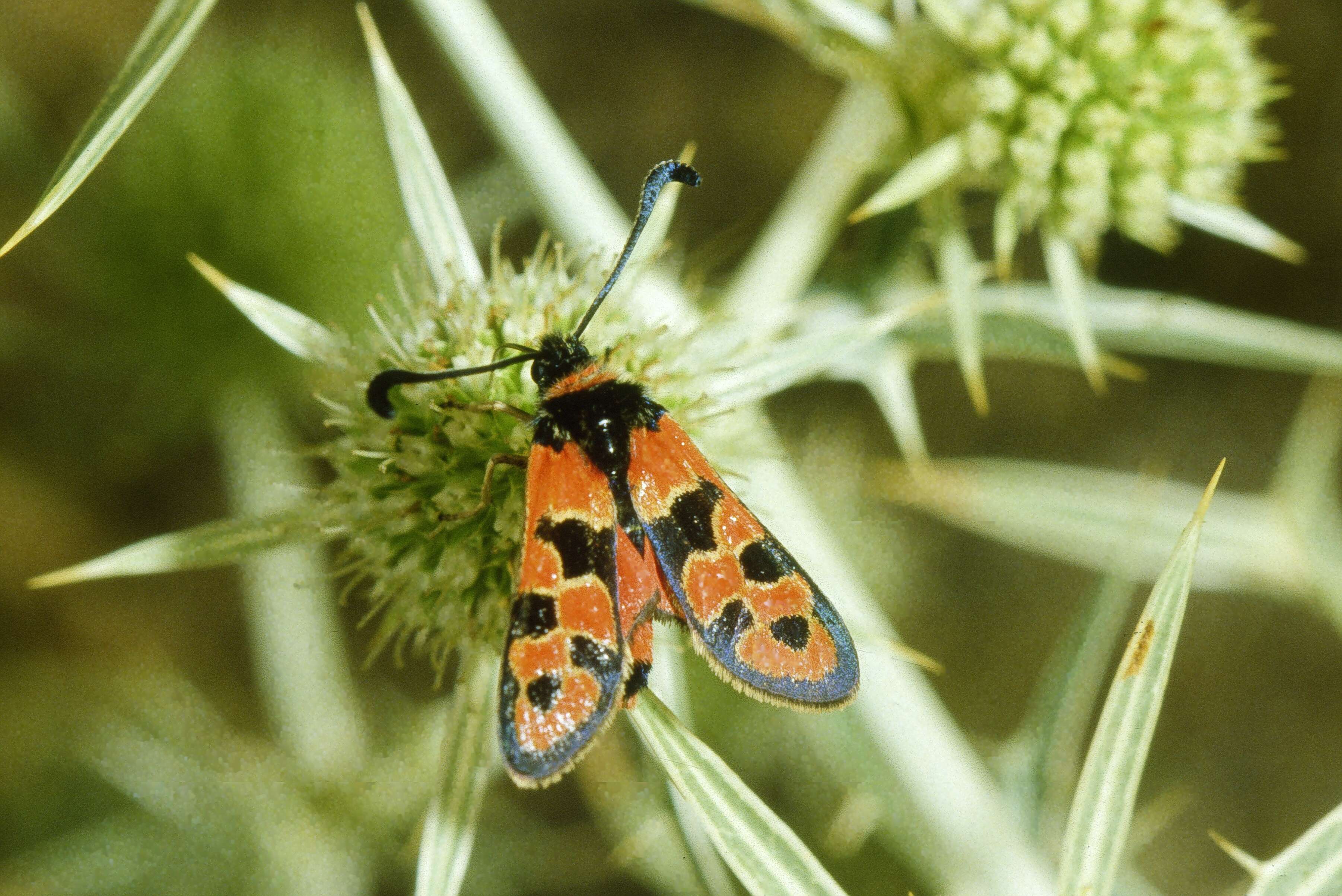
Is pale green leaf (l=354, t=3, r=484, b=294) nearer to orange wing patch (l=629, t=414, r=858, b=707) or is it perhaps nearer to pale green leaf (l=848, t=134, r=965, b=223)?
orange wing patch (l=629, t=414, r=858, b=707)

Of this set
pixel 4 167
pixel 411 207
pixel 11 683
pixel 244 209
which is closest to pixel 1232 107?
pixel 411 207

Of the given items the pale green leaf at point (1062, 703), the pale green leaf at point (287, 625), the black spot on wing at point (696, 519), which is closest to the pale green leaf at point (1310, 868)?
the pale green leaf at point (1062, 703)

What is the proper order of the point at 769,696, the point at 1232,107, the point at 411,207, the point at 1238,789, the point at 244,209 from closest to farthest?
the point at 769,696 → the point at 411,207 → the point at 1232,107 → the point at 244,209 → the point at 1238,789

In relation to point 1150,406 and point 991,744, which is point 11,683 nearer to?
point 991,744

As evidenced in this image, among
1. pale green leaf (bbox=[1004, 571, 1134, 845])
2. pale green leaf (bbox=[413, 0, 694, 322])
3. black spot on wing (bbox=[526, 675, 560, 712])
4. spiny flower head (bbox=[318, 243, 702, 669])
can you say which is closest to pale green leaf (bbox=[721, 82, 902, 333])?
pale green leaf (bbox=[413, 0, 694, 322])

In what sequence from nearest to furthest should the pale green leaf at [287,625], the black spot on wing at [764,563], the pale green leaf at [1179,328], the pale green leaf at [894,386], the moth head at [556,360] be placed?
the black spot on wing at [764,563] < the moth head at [556,360] < the pale green leaf at [1179,328] < the pale green leaf at [894,386] < the pale green leaf at [287,625]

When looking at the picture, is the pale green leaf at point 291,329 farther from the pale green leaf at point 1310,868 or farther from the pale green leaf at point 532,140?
the pale green leaf at point 1310,868
